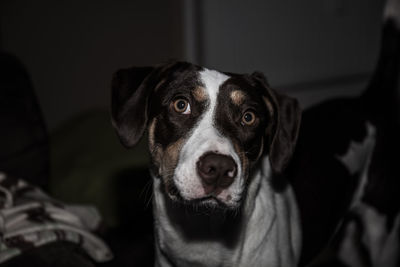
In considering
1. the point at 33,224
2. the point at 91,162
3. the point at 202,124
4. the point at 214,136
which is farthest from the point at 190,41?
the point at 214,136

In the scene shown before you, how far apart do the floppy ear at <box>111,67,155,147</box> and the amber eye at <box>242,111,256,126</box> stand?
484 millimetres

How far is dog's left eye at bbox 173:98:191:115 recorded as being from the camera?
6.53 ft

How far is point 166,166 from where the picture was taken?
1917mm

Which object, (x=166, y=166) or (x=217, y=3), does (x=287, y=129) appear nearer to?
(x=166, y=166)

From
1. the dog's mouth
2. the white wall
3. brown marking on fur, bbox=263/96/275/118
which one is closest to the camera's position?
the dog's mouth

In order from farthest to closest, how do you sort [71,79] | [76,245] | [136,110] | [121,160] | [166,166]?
[71,79] < [121,160] < [76,245] < [136,110] < [166,166]

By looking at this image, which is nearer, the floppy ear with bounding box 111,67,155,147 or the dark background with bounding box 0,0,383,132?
the floppy ear with bounding box 111,67,155,147

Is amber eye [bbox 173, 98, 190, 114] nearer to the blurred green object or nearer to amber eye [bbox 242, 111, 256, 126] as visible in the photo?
amber eye [bbox 242, 111, 256, 126]

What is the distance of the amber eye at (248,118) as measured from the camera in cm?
208

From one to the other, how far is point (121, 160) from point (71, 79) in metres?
2.26

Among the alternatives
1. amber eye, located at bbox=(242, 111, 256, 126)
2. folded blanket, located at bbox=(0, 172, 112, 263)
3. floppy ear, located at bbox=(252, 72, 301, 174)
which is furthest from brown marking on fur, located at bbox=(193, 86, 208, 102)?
folded blanket, located at bbox=(0, 172, 112, 263)

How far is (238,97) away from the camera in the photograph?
6.61 ft

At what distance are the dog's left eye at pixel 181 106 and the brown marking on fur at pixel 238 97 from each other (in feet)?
0.72

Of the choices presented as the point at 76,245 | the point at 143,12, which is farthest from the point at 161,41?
the point at 76,245
